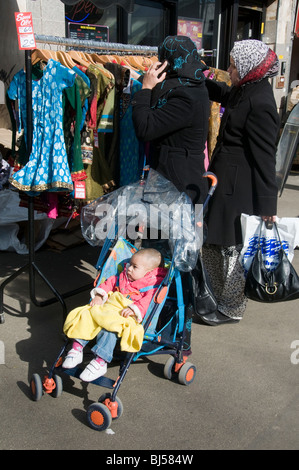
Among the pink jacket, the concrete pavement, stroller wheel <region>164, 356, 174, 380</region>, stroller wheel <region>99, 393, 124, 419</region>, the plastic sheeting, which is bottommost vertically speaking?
the concrete pavement

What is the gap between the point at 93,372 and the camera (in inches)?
108

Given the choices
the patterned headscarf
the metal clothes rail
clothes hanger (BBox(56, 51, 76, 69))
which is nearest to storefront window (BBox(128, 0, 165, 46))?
the metal clothes rail

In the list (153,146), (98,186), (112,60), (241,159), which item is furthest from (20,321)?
(112,60)

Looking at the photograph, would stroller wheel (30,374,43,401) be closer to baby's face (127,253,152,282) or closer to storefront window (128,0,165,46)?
baby's face (127,253,152,282)

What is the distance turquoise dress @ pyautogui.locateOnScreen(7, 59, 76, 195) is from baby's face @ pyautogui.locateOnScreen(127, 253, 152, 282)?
781mm

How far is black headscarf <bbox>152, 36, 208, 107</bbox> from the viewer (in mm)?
3182

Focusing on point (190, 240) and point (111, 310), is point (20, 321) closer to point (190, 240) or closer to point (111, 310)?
point (111, 310)

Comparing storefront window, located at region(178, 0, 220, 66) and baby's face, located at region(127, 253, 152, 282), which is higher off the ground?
storefront window, located at region(178, 0, 220, 66)

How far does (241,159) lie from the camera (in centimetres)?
349

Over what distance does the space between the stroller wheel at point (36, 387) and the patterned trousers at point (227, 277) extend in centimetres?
159

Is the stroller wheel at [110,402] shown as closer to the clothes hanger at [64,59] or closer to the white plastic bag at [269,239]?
the white plastic bag at [269,239]

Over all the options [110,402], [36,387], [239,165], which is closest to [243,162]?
[239,165]

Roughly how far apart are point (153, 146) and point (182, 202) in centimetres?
72

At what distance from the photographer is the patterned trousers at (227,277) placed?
373 centimetres
